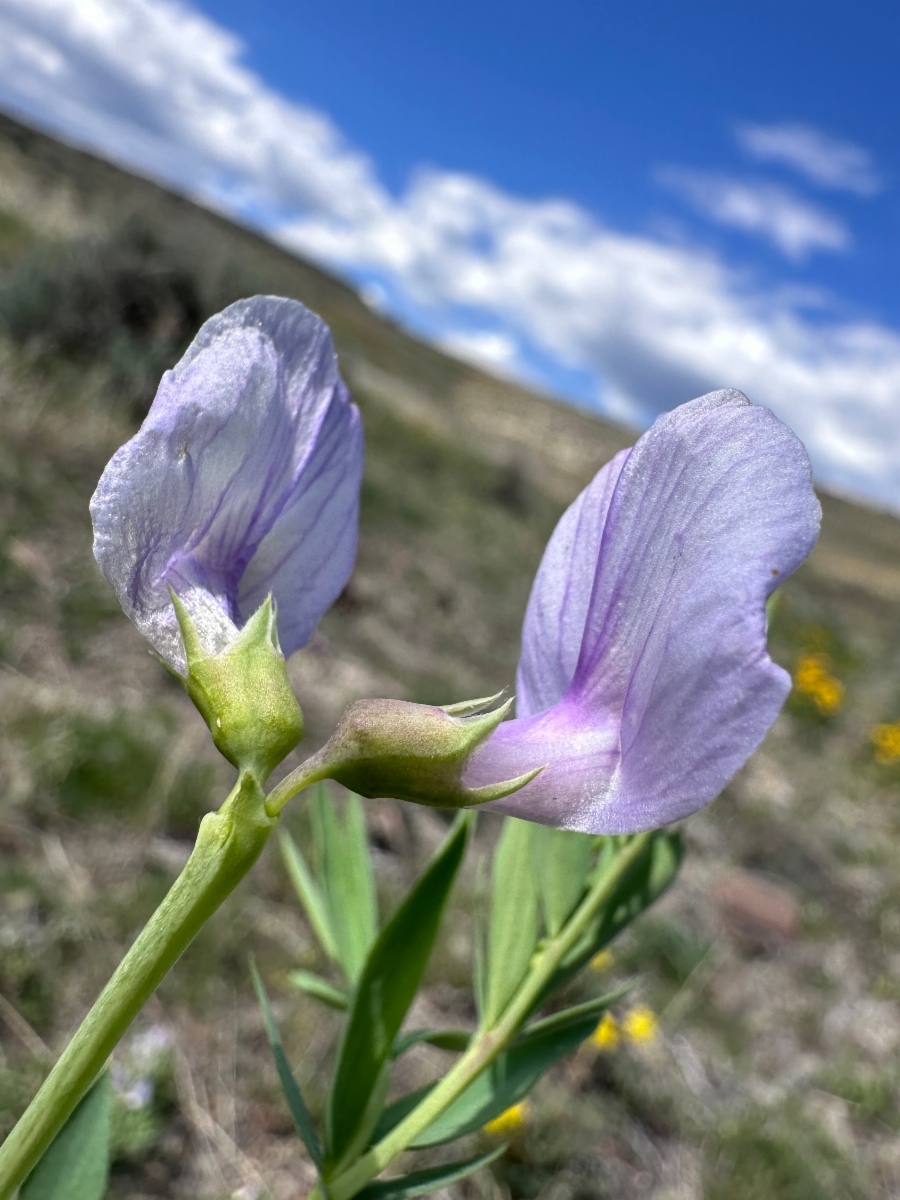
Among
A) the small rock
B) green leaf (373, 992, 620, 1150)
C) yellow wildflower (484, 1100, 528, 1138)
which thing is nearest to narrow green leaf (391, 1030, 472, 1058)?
green leaf (373, 992, 620, 1150)

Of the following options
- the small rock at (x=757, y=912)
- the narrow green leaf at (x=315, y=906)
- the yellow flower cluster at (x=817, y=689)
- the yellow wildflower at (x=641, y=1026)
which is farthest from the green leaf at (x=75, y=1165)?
the yellow flower cluster at (x=817, y=689)

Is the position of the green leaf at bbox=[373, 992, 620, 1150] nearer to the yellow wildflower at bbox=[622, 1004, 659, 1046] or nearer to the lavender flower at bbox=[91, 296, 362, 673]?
the lavender flower at bbox=[91, 296, 362, 673]

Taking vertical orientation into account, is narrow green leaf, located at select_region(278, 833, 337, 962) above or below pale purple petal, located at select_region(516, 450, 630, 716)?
below

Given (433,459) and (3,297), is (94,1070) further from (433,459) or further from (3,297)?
(433,459)

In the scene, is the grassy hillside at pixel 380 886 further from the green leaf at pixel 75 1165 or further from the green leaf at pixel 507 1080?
the green leaf at pixel 75 1165

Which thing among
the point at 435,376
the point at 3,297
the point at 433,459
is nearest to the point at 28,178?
the point at 433,459

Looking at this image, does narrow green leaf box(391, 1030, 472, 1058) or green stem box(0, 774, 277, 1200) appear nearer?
green stem box(0, 774, 277, 1200)

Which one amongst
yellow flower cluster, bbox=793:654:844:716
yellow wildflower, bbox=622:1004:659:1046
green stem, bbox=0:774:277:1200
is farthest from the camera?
yellow flower cluster, bbox=793:654:844:716
